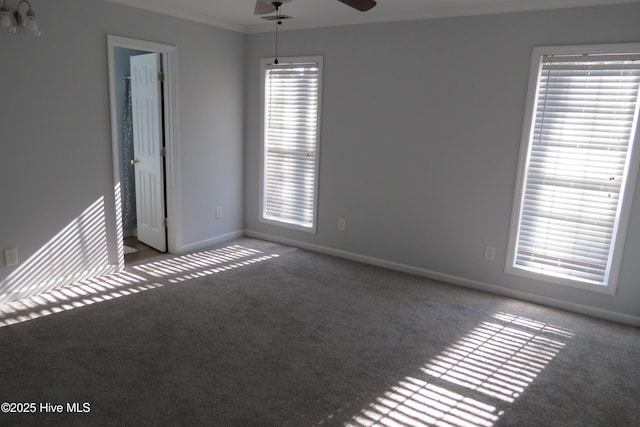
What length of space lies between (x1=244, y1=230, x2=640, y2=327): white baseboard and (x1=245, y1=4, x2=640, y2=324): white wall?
0.01 m

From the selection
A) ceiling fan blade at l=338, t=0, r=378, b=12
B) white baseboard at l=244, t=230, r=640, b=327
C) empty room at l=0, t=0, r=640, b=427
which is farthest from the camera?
white baseboard at l=244, t=230, r=640, b=327

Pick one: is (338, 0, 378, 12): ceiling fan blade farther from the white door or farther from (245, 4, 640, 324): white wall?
the white door

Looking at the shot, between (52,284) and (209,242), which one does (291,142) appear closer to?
(209,242)

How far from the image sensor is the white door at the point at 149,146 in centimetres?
441

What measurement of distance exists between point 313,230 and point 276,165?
897 mm

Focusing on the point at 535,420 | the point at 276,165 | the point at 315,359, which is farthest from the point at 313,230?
the point at 535,420

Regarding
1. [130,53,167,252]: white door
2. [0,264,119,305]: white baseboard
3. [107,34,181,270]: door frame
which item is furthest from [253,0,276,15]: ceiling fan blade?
[0,264,119,305]: white baseboard

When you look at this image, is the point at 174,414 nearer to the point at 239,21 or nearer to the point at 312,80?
the point at 312,80

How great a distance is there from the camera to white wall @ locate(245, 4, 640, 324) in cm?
347

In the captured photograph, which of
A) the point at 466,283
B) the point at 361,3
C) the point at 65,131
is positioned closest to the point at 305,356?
the point at 466,283

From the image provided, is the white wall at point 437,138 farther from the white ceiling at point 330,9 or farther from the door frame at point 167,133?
the door frame at point 167,133

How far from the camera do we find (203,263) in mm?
4395

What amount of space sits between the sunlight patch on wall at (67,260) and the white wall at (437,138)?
2.19 meters

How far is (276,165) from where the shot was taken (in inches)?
201
